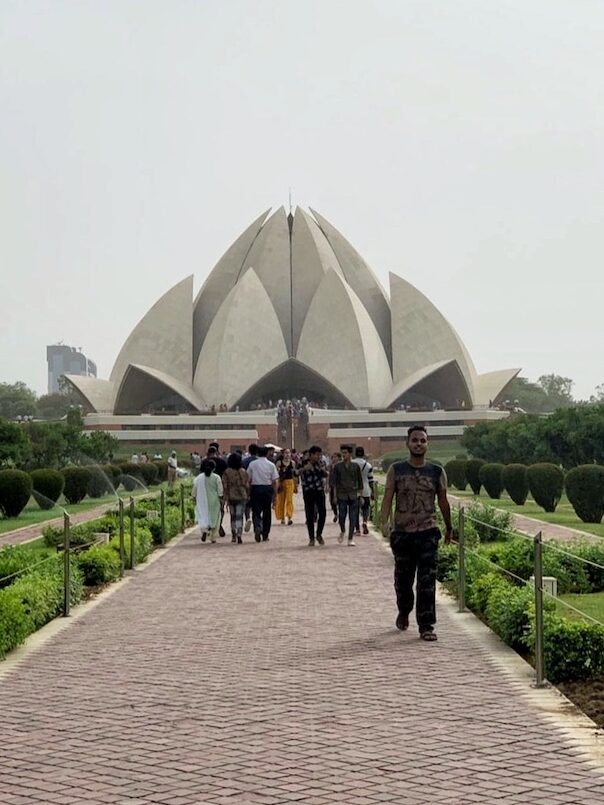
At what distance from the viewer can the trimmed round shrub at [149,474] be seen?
28953 millimetres

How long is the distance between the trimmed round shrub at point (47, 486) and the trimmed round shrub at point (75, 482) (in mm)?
1601

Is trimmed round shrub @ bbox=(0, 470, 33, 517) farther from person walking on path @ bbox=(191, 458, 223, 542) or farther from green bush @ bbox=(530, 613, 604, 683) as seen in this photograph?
green bush @ bbox=(530, 613, 604, 683)

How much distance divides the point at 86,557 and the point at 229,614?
6.93ft

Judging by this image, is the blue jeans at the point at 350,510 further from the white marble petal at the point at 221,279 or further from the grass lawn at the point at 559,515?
the white marble petal at the point at 221,279

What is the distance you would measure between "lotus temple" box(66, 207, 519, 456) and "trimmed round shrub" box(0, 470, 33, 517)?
104ft

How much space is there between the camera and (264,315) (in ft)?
175

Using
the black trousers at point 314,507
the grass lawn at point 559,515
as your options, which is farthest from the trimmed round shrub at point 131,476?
the black trousers at point 314,507

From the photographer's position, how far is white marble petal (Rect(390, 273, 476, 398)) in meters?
53.9

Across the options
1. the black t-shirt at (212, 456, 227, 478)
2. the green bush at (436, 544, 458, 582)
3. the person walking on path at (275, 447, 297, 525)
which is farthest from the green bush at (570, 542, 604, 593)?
the person walking on path at (275, 447, 297, 525)

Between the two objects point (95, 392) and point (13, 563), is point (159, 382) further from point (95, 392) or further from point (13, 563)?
point (13, 563)

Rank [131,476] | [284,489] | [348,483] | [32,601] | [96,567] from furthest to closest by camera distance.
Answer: [131,476]
[284,489]
[348,483]
[96,567]
[32,601]

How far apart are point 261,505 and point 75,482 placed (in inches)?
355

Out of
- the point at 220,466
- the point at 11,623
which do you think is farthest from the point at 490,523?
the point at 11,623

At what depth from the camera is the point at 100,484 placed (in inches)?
961
